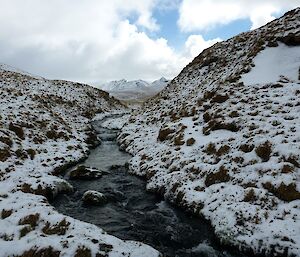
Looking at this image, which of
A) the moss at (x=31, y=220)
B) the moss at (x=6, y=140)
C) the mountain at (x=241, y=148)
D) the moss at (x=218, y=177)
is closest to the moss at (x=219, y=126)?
the mountain at (x=241, y=148)

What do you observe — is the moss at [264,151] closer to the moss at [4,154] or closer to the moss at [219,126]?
the moss at [219,126]

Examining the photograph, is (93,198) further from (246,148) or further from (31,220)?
(246,148)

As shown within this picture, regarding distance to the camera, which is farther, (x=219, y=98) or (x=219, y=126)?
(x=219, y=98)

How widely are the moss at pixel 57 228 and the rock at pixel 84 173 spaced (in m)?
8.51

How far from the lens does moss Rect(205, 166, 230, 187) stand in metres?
16.8

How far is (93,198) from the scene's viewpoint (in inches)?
705

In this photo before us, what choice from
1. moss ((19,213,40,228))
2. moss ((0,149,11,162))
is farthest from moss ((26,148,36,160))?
moss ((19,213,40,228))

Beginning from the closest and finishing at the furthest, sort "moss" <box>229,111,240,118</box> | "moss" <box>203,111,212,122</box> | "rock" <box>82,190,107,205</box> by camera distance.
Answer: "rock" <box>82,190,107,205</box> → "moss" <box>229,111,240,118</box> → "moss" <box>203,111,212,122</box>

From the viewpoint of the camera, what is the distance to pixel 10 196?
A: 16.2 m

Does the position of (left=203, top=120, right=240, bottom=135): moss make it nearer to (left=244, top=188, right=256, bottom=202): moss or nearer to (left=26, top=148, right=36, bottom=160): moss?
(left=244, top=188, right=256, bottom=202): moss

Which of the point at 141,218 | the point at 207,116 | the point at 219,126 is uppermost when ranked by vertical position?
the point at 207,116

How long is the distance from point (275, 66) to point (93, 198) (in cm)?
1931

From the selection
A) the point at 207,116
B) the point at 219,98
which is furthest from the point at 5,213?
the point at 219,98

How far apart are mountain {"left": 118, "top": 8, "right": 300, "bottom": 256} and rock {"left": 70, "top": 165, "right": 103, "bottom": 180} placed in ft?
8.98
